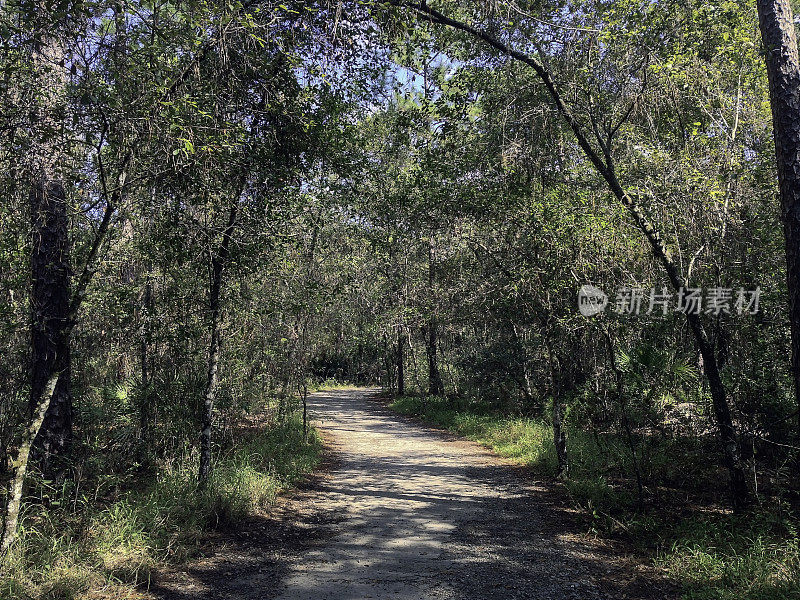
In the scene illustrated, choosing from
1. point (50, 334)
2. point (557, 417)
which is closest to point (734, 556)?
point (557, 417)

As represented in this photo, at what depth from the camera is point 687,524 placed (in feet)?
19.5

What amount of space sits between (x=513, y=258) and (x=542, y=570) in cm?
555

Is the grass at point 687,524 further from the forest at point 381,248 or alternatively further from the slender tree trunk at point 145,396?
the slender tree trunk at point 145,396

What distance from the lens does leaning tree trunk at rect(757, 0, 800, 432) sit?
4754 millimetres

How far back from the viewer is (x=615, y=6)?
6285mm

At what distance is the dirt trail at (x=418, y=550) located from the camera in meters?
4.55

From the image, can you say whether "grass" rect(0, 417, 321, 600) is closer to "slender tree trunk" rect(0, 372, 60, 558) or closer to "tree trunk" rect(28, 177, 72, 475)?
"slender tree trunk" rect(0, 372, 60, 558)

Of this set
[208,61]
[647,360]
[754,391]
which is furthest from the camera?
[754,391]

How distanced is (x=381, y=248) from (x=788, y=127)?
684cm

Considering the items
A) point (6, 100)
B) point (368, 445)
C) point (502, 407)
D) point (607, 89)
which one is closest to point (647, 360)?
point (607, 89)

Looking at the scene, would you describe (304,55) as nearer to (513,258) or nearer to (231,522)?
(513,258)

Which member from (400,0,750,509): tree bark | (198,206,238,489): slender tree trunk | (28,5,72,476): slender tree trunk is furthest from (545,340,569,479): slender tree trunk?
(28,5,72,476): slender tree trunk

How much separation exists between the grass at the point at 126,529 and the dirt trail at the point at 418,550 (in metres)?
0.34

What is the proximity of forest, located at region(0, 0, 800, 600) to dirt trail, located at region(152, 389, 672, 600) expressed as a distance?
0.18 feet
